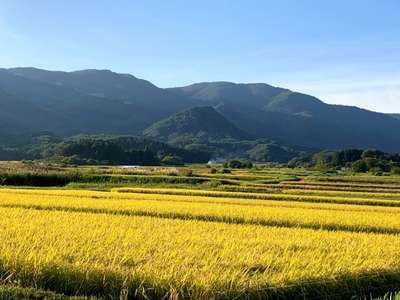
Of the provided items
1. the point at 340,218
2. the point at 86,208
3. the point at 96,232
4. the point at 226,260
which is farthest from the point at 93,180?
the point at 226,260

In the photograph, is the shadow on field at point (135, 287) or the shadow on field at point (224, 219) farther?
the shadow on field at point (224, 219)

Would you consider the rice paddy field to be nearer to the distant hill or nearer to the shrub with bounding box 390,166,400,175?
the shrub with bounding box 390,166,400,175

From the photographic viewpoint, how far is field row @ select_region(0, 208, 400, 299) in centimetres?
813

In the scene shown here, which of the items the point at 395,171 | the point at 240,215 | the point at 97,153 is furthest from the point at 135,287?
the point at 97,153

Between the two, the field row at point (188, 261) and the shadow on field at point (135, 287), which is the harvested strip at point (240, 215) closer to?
the field row at point (188, 261)

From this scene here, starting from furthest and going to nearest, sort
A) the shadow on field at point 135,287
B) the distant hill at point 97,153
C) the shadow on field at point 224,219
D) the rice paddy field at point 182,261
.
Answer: the distant hill at point 97,153 → the shadow on field at point 224,219 → the rice paddy field at point 182,261 → the shadow on field at point 135,287

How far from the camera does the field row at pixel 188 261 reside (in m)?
8.13

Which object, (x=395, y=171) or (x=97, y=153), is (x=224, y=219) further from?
(x=97, y=153)

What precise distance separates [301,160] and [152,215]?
12593 cm

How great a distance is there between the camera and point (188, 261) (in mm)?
9234

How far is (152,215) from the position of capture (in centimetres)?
1883

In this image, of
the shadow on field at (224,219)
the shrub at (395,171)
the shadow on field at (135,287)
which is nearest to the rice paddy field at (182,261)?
the shadow on field at (135,287)

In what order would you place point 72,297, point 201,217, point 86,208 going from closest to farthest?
1. point 72,297
2. point 201,217
3. point 86,208

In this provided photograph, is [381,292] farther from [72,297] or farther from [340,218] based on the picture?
[340,218]
